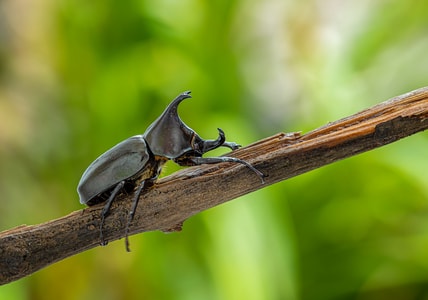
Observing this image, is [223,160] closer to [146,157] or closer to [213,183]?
[213,183]

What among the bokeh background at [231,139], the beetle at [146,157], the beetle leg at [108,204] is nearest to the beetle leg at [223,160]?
the beetle at [146,157]

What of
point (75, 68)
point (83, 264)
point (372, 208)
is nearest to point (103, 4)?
point (75, 68)

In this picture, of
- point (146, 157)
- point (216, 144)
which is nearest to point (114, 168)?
point (146, 157)

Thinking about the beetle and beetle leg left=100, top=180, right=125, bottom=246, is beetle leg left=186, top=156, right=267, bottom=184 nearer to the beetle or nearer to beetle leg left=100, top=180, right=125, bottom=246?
the beetle

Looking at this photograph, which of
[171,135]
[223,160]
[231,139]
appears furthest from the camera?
[231,139]

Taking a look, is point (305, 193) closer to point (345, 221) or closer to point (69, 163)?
point (345, 221)

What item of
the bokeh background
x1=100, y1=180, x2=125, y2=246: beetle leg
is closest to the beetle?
x1=100, y1=180, x2=125, y2=246: beetle leg
